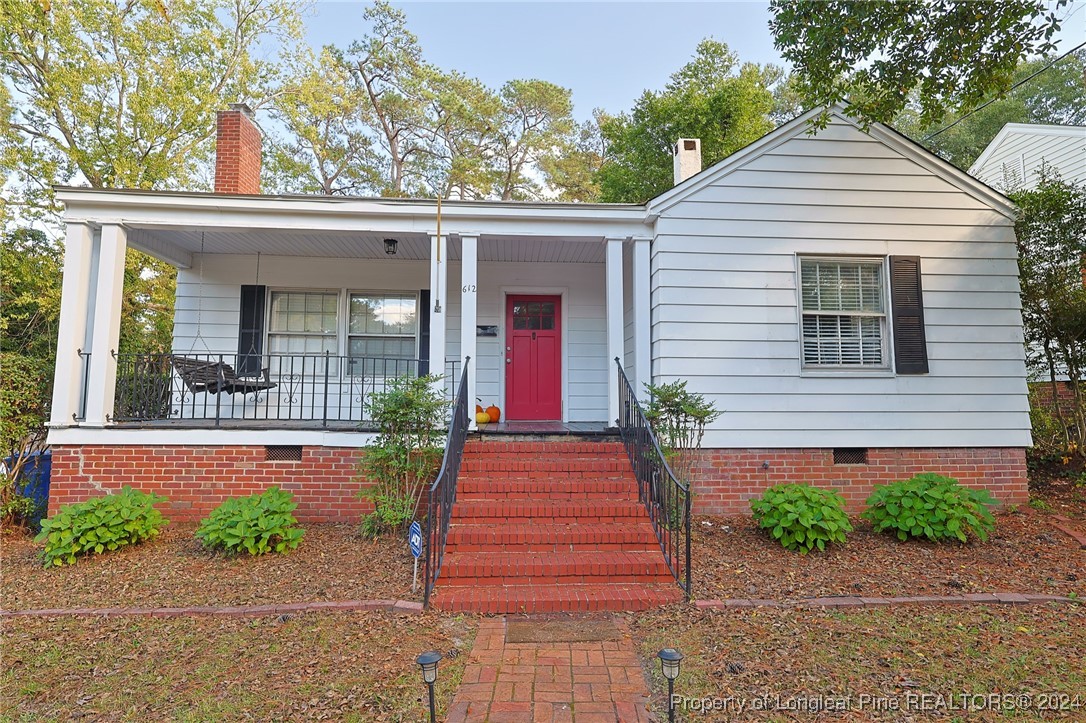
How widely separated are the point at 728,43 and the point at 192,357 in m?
19.2

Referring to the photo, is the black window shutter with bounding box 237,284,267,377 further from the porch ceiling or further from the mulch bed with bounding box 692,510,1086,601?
the mulch bed with bounding box 692,510,1086,601

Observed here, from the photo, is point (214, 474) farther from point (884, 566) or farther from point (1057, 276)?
point (1057, 276)

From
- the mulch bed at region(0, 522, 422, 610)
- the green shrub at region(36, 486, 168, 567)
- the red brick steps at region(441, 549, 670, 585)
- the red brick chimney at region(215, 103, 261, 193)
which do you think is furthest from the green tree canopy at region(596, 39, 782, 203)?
the green shrub at region(36, 486, 168, 567)

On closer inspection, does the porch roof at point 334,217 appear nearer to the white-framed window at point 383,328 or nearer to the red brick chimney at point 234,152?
the red brick chimney at point 234,152

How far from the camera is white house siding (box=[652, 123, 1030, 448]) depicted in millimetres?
6434

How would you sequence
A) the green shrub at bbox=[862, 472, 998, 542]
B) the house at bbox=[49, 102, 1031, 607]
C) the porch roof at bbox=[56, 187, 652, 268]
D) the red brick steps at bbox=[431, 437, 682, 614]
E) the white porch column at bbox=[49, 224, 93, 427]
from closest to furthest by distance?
the red brick steps at bbox=[431, 437, 682, 614], the green shrub at bbox=[862, 472, 998, 542], the white porch column at bbox=[49, 224, 93, 427], the house at bbox=[49, 102, 1031, 607], the porch roof at bbox=[56, 187, 652, 268]

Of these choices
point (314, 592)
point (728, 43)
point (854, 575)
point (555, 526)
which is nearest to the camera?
point (314, 592)

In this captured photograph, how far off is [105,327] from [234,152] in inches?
113

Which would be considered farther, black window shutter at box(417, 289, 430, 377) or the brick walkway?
black window shutter at box(417, 289, 430, 377)

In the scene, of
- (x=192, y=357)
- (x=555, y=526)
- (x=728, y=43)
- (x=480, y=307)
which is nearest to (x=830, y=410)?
(x=555, y=526)

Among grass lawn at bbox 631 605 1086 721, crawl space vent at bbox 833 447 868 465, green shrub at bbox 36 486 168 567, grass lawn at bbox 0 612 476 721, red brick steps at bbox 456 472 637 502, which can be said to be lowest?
grass lawn at bbox 0 612 476 721

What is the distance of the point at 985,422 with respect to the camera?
6508 millimetres

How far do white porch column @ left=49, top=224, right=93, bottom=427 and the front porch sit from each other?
0.02 meters

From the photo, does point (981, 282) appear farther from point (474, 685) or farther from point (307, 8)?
point (307, 8)
